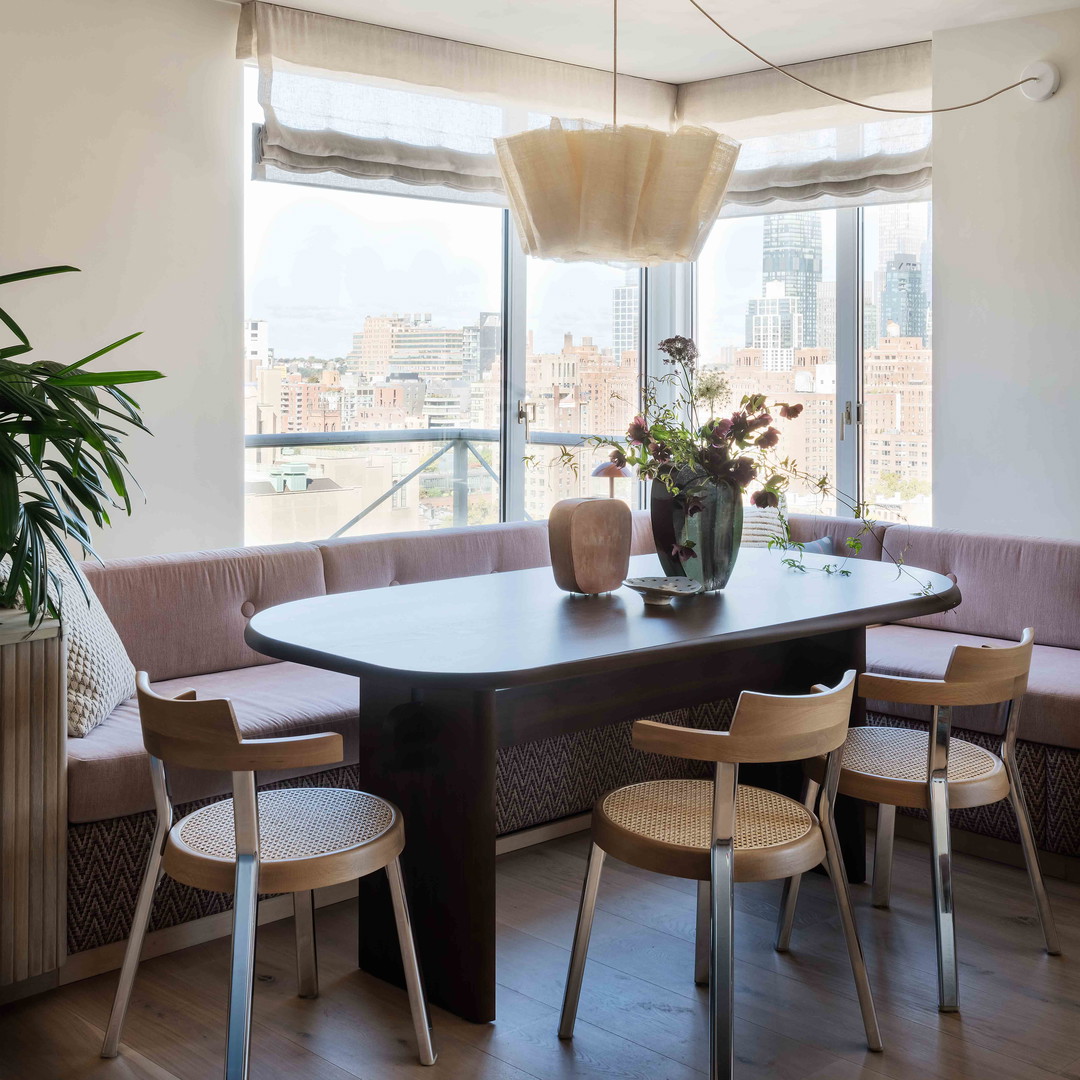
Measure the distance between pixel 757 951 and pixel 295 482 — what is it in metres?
2.66

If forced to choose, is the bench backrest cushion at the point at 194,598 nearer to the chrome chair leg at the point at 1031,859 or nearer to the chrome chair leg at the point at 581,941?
the chrome chair leg at the point at 581,941

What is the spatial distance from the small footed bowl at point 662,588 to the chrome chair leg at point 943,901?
683 millimetres

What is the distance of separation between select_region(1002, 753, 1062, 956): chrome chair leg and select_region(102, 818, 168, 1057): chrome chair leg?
1.74 meters

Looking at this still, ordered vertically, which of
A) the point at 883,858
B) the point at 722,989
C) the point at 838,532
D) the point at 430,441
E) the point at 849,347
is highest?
the point at 849,347

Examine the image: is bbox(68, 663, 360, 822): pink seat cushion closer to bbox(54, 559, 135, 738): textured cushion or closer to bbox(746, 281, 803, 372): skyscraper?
bbox(54, 559, 135, 738): textured cushion

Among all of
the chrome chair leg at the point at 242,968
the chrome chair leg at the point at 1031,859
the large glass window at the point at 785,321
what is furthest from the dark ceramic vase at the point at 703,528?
the large glass window at the point at 785,321

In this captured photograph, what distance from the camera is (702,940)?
8.19ft

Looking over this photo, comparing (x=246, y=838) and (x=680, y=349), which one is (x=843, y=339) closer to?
(x=680, y=349)

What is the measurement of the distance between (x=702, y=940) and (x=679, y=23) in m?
3.43

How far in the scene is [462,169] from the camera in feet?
15.8

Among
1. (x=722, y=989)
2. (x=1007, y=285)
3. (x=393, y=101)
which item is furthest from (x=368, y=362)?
(x=722, y=989)

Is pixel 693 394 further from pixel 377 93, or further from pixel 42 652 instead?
pixel 377 93

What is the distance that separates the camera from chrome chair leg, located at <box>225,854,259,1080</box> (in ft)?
6.15

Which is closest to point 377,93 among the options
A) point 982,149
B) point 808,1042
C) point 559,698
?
point 982,149
